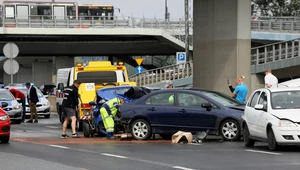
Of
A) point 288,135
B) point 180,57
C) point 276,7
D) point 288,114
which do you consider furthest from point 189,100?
point 276,7

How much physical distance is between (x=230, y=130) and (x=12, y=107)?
12.4 meters

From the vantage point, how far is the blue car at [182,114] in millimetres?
19172

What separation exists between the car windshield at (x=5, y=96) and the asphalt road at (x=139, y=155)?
31.3 feet

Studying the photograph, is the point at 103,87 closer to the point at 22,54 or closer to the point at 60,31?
the point at 60,31

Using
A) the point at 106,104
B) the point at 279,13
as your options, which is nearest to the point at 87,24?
the point at 279,13

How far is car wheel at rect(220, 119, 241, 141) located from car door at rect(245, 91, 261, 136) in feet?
4.60

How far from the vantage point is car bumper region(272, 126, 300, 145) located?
15547 mm

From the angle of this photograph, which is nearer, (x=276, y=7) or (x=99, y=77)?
(x=99, y=77)

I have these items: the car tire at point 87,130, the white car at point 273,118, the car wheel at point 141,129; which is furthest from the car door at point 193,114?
the car tire at point 87,130

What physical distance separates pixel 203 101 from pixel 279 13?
6384 cm

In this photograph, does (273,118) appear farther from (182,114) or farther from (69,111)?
(69,111)

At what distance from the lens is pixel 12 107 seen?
2895 centimetres

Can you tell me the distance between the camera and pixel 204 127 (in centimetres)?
1945

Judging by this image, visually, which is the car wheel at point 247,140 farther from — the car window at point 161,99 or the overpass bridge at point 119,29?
the overpass bridge at point 119,29
